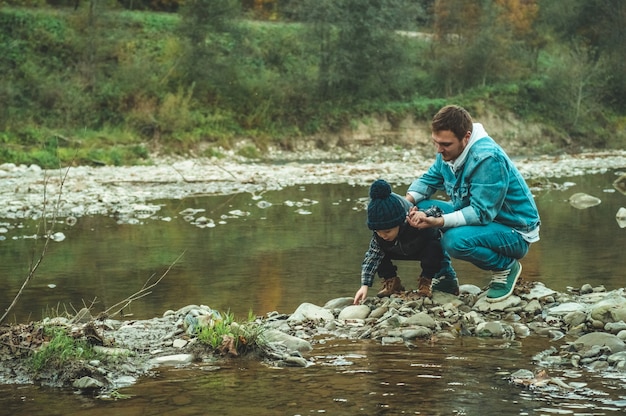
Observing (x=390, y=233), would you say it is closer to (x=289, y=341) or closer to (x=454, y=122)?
(x=454, y=122)

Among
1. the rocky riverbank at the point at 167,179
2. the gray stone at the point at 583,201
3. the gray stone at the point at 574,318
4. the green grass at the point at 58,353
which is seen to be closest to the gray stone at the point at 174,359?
the green grass at the point at 58,353

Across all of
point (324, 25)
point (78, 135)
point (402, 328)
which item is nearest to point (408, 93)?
point (324, 25)

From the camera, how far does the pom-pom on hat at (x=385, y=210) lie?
20.2 ft

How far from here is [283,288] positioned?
26.0 feet

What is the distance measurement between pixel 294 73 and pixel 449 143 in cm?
3378

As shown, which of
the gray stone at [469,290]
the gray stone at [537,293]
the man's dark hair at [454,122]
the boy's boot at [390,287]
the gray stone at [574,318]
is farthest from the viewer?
the gray stone at [469,290]

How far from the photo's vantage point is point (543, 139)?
4112 cm

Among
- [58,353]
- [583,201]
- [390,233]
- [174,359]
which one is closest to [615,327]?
[390,233]

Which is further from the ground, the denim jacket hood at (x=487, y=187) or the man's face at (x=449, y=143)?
the man's face at (x=449, y=143)

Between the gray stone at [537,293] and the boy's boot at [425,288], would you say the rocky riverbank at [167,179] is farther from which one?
the gray stone at [537,293]

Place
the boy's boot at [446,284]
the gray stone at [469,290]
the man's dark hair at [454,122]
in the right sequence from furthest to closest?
the gray stone at [469,290], the boy's boot at [446,284], the man's dark hair at [454,122]

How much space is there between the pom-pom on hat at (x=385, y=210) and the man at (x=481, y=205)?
0.12 m

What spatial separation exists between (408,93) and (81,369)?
125ft

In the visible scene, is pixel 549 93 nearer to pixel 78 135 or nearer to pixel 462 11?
pixel 462 11
